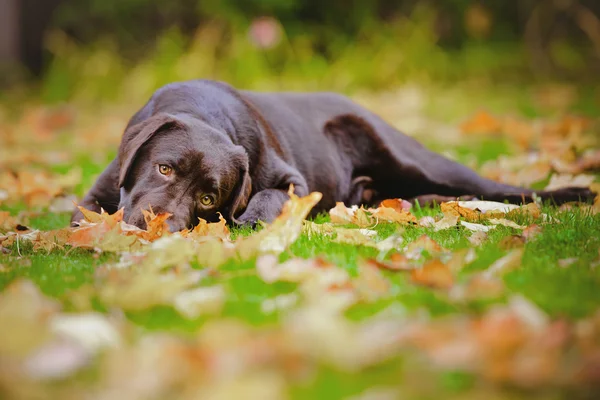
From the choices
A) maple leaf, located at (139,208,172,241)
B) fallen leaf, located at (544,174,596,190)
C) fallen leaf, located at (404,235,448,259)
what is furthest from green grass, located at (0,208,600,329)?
fallen leaf, located at (544,174,596,190)

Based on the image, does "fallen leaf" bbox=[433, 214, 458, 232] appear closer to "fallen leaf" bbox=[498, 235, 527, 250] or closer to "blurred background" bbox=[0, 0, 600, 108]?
"fallen leaf" bbox=[498, 235, 527, 250]

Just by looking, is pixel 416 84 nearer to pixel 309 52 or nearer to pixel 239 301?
pixel 309 52

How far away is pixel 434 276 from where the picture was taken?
7.50 feet

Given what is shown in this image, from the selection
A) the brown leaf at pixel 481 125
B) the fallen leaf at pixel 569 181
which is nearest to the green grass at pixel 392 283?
the fallen leaf at pixel 569 181

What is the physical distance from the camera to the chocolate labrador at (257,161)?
11.0ft

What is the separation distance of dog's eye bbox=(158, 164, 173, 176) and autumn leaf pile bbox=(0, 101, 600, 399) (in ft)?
0.81

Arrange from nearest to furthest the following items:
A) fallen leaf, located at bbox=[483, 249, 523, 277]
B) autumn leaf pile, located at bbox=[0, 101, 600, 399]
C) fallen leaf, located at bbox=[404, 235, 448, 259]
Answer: autumn leaf pile, located at bbox=[0, 101, 600, 399] < fallen leaf, located at bbox=[483, 249, 523, 277] < fallen leaf, located at bbox=[404, 235, 448, 259]

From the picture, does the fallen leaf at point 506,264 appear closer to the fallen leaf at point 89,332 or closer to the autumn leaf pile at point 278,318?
the autumn leaf pile at point 278,318

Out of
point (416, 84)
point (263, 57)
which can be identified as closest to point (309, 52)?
point (263, 57)

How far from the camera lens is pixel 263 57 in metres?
10.7

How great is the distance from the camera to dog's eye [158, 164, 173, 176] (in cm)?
335

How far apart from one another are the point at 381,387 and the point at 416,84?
936 cm

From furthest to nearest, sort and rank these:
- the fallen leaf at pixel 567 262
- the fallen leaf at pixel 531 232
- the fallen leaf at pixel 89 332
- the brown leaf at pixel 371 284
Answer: the fallen leaf at pixel 531 232 < the fallen leaf at pixel 567 262 < the brown leaf at pixel 371 284 < the fallen leaf at pixel 89 332

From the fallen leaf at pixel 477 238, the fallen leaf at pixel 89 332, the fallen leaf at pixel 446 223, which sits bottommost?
the fallen leaf at pixel 446 223
